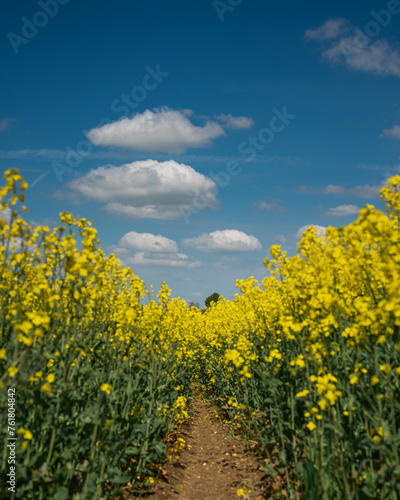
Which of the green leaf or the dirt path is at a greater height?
the green leaf

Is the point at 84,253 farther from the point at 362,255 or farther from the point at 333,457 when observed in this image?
the point at 333,457

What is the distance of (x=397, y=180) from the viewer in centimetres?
400

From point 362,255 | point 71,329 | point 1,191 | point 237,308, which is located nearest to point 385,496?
point 362,255

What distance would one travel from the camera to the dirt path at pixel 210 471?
5309mm

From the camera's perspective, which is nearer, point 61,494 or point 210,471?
point 61,494

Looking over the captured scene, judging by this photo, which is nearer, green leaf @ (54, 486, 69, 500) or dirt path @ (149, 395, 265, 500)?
green leaf @ (54, 486, 69, 500)

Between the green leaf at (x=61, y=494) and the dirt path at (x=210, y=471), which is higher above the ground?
the green leaf at (x=61, y=494)

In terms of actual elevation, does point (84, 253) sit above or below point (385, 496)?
above

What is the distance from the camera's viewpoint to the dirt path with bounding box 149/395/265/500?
17.4 ft

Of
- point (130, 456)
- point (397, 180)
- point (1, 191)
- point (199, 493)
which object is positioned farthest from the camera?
point (199, 493)

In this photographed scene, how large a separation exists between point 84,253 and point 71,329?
717 mm

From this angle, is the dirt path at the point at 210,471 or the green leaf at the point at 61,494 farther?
the dirt path at the point at 210,471

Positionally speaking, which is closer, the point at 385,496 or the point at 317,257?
the point at 385,496

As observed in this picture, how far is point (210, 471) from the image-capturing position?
249 inches
